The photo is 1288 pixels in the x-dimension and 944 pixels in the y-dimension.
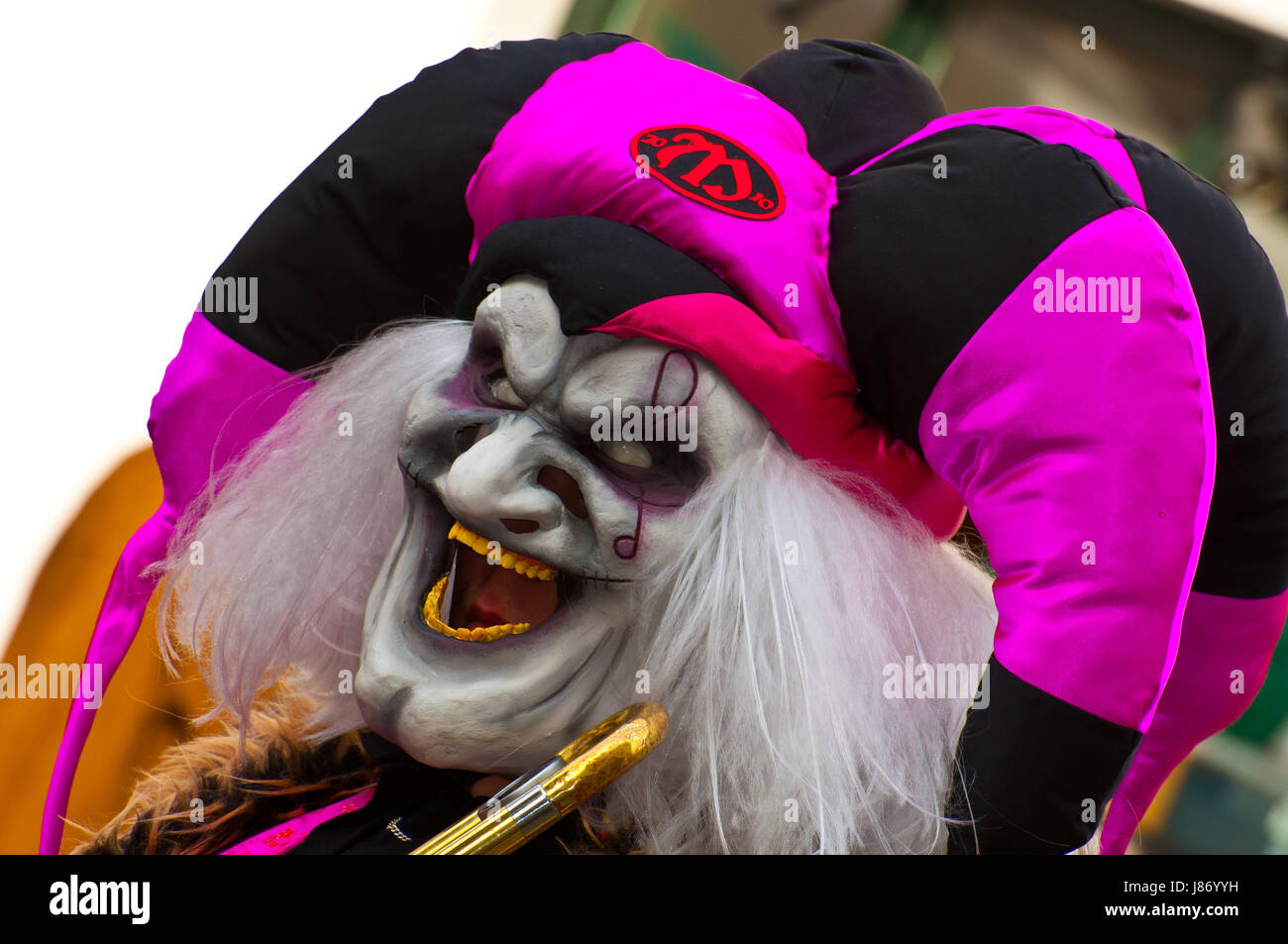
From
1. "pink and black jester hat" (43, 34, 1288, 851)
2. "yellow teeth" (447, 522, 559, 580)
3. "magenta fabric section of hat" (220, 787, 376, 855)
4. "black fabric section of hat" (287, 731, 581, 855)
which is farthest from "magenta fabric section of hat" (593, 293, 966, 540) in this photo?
"magenta fabric section of hat" (220, 787, 376, 855)

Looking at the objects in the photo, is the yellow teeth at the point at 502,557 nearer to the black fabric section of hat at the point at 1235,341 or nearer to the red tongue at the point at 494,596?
the red tongue at the point at 494,596

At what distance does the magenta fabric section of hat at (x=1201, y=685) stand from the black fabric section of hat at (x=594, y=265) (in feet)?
1.35

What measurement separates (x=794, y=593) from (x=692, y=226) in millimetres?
249

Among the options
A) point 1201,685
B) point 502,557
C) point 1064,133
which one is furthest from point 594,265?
point 1201,685

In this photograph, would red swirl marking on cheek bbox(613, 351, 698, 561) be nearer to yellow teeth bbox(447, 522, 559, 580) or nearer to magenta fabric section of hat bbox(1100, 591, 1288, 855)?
yellow teeth bbox(447, 522, 559, 580)

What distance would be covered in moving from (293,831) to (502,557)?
0.98ft

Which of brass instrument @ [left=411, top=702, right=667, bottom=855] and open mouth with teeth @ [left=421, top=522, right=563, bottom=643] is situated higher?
open mouth with teeth @ [left=421, top=522, right=563, bottom=643]

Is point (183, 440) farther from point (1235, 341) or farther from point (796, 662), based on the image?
point (1235, 341)

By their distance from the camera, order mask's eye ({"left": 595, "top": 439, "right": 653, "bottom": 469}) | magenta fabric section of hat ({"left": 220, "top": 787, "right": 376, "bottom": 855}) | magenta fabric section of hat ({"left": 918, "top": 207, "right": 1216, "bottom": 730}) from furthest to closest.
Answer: magenta fabric section of hat ({"left": 220, "top": 787, "right": 376, "bottom": 855}) → mask's eye ({"left": 595, "top": 439, "right": 653, "bottom": 469}) → magenta fabric section of hat ({"left": 918, "top": 207, "right": 1216, "bottom": 730})

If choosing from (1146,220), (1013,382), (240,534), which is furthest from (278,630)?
(1146,220)

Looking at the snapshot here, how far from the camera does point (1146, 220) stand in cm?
Result: 77

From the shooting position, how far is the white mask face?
808 mm

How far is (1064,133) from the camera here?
2.72 feet

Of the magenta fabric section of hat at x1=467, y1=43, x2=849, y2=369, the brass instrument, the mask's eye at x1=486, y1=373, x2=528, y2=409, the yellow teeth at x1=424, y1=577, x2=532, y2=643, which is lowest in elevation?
the brass instrument
